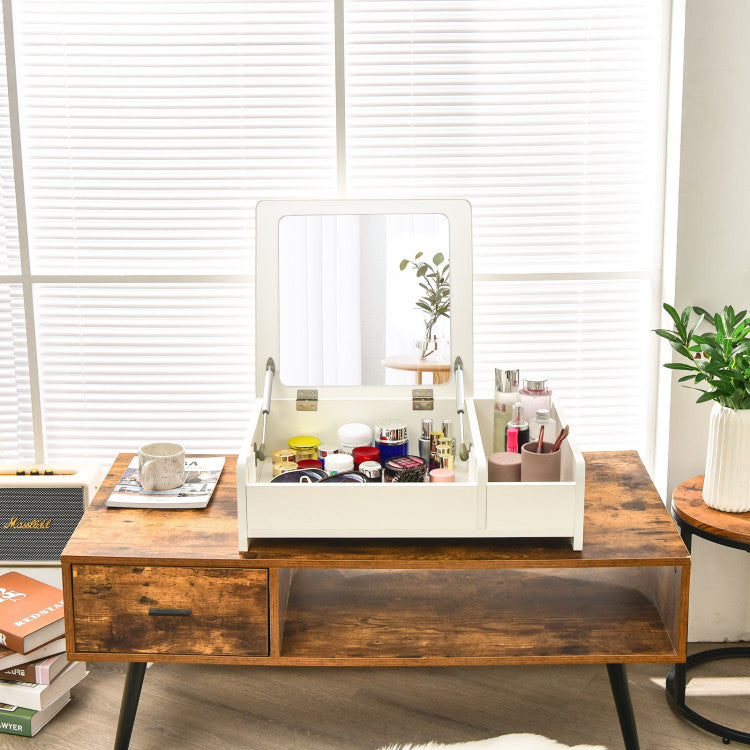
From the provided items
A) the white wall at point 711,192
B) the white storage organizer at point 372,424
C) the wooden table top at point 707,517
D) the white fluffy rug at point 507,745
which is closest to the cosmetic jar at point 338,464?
the white storage organizer at point 372,424

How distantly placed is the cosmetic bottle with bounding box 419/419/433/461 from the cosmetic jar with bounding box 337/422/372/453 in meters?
0.11

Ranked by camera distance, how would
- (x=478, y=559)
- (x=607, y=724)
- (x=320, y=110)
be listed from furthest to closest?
(x=320, y=110)
(x=607, y=724)
(x=478, y=559)

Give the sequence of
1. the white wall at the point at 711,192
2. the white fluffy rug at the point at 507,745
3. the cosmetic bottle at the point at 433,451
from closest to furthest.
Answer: the white fluffy rug at the point at 507,745 → the cosmetic bottle at the point at 433,451 → the white wall at the point at 711,192

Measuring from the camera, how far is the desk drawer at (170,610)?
5.11 ft

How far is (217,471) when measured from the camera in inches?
75.5

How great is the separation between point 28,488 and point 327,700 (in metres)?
0.87

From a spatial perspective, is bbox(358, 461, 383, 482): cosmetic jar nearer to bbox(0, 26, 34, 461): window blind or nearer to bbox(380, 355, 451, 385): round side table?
bbox(380, 355, 451, 385): round side table

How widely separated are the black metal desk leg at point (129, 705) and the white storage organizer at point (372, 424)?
44 cm

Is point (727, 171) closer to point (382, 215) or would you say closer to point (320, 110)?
point (382, 215)

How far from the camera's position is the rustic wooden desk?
5.08 ft

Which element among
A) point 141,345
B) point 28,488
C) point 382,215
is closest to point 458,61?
point 382,215

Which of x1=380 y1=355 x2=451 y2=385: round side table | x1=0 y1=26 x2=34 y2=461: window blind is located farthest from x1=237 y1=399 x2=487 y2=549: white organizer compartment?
x1=0 y1=26 x2=34 y2=461: window blind

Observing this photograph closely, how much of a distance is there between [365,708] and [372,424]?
68 centimetres

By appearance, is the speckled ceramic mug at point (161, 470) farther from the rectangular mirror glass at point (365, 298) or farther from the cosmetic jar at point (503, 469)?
the cosmetic jar at point (503, 469)
